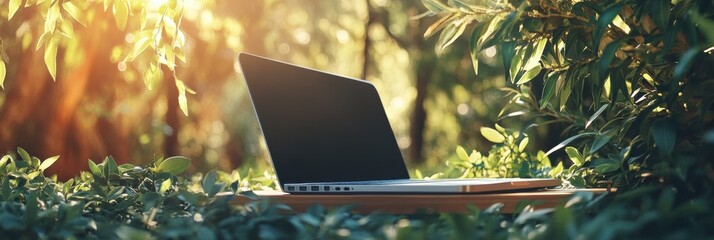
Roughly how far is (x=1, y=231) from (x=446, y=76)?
8974 mm

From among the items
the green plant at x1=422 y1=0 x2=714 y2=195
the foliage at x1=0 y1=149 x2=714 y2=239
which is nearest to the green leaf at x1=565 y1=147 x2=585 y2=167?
the green plant at x1=422 y1=0 x2=714 y2=195

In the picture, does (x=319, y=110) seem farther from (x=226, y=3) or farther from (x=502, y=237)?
(x=226, y=3)

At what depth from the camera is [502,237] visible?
111cm

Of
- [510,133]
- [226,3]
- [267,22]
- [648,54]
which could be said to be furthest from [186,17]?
[648,54]

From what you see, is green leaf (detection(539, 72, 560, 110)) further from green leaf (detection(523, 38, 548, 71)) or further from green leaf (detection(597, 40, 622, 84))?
green leaf (detection(597, 40, 622, 84))

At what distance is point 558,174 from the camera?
99.3 inches

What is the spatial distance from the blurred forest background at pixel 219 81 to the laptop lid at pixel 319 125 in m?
0.92

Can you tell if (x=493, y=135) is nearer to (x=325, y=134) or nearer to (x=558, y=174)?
(x=558, y=174)

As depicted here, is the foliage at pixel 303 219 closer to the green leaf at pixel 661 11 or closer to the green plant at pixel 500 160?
the green leaf at pixel 661 11

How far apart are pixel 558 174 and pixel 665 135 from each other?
106cm

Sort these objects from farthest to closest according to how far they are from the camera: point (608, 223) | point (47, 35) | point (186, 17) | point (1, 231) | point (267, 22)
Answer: point (267, 22) → point (186, 17) → point (47, 35) → point (1, 231) → point (608, 223)

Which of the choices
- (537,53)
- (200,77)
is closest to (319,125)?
(537,53)

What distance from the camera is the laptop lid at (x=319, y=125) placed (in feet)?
6.73

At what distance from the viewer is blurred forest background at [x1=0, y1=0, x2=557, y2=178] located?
237 inches
